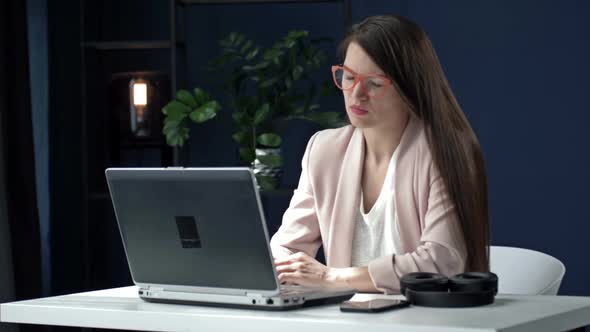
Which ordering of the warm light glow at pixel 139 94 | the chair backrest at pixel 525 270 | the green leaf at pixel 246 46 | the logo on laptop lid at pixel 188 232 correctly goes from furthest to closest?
the warm light glow at pixel 139 94 < the green leaf at pixel 246 46 < the chair backrest at pixel 525 270 < the logo on laptop lid at pixel 188 232

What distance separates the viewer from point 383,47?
7.51 ft

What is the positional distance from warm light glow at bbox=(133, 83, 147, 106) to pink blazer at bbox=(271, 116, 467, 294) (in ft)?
Result: 4.89

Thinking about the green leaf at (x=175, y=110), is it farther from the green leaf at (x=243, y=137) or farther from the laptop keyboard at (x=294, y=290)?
the laptop keyboard at (x=294, y=290)

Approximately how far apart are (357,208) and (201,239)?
662 millimetres

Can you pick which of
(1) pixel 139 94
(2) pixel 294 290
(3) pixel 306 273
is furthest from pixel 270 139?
(2) pixel 294 290

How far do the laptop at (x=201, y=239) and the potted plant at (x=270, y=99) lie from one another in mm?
1781

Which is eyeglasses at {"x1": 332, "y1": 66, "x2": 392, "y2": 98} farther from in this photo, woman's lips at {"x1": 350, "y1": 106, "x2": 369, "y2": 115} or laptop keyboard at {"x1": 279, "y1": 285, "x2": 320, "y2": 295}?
laptop keyboard at {"x1": 279, "y1": 285, "x2": 320, "y2": 295}

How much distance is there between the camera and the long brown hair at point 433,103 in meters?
2.22

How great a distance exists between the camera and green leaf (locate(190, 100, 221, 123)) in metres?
3.62

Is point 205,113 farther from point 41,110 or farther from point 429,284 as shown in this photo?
point 429,284

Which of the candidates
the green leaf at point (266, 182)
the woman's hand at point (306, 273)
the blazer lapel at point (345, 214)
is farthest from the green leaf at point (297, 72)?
the woman's hand at point (306, 273)

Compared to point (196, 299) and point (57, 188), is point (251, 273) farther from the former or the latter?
point (57, 188)

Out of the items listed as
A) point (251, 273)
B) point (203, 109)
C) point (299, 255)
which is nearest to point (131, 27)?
point (203, 109)

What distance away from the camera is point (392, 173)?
2.31 m
